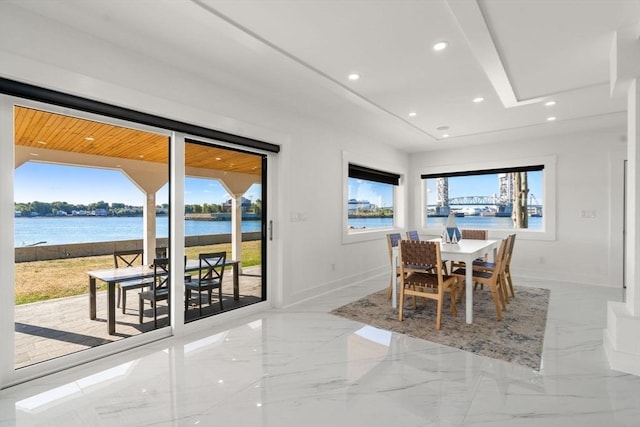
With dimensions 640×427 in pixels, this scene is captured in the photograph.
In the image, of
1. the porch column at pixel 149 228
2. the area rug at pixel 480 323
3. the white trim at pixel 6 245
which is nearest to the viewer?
the white trim at pixel 6 245

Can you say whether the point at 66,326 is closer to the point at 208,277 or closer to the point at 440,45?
the point at 208,277

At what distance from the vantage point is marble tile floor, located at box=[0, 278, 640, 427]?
181cm

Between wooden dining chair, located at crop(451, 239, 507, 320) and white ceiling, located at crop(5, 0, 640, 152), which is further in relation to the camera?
wooden dining chair, located at crop(451, 239, 507, 320)

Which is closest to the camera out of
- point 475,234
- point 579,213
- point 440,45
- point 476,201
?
point 440,45

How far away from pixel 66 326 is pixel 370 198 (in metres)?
4.93

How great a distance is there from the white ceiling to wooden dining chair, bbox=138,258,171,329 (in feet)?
6.17

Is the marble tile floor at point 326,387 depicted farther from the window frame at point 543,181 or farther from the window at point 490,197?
the window at point 490,197

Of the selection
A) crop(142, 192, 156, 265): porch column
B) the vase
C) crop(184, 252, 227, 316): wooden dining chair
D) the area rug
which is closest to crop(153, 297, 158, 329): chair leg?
crop(184, 252, 227, 316): wooden dining chair

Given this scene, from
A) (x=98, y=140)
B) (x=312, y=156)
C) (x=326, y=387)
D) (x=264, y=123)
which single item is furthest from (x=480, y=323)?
(x=98, y=140)

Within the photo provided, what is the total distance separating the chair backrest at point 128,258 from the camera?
2.76m

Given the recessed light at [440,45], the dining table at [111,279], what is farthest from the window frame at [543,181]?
the dining table at [111,279]

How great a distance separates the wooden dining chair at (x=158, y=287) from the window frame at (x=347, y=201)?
2.70 m

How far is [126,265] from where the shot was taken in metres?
2.82

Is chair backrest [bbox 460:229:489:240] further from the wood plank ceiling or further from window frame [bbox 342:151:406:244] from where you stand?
the wood plank ceiling
